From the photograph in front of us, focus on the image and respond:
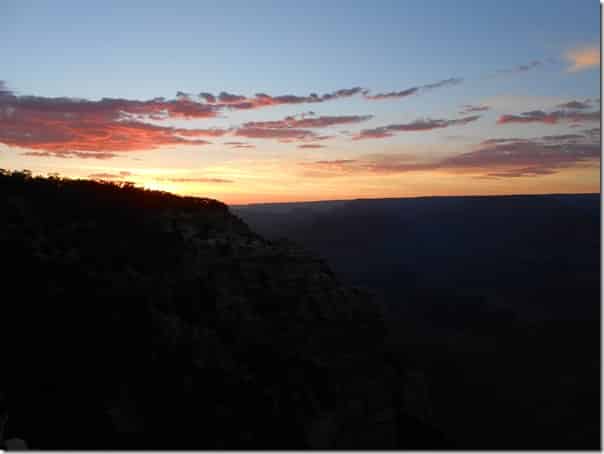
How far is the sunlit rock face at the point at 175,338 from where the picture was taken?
10.3 m

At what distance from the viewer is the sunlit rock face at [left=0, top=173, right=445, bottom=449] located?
404 inches

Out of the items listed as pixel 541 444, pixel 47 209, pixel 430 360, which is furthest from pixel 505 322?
pixel 47 209

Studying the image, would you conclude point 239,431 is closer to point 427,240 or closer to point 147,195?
point 147,195

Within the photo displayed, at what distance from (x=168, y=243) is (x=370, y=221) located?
7164 centimetres

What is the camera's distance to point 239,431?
1061 centimetres

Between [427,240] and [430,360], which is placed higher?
[427,240]

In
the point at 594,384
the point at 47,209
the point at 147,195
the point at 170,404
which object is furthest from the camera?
the point at 594,384

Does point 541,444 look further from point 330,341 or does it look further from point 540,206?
point 540,206

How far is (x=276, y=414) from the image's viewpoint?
1106 centimetres

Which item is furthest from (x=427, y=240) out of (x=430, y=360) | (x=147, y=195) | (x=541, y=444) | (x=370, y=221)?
(x=147, y=195)

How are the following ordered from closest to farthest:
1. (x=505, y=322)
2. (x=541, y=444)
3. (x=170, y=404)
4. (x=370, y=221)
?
(x=170, y=404) < (x=541, y=444) < (x=505, y=322) < (x=370, y=221)

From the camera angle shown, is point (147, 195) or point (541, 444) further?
point (541, 444)

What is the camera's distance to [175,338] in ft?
37.3

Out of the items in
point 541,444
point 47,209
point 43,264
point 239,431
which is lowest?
point 541,444
